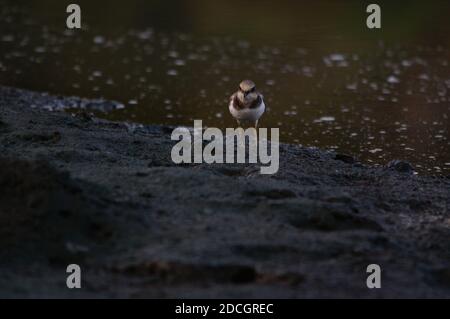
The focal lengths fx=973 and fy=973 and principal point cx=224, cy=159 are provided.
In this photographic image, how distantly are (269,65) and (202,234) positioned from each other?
13.1 m

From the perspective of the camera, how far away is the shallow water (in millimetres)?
16281

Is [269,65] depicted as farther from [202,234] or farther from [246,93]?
[202,234]

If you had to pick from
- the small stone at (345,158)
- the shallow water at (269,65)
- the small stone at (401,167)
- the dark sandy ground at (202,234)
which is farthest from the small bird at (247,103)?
the dark sandy ground at (202,234)

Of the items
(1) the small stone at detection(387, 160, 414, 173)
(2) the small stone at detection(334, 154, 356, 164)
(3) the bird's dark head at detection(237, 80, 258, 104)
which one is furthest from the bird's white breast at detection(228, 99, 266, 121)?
(1) the small stone at detection(387, 160, 414, 173)

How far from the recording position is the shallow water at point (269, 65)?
16.3m

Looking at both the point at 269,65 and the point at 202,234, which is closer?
the point at 202,234

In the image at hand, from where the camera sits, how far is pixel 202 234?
8.12 m

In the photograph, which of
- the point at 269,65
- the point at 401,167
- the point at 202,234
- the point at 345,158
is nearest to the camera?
the point at 202,234

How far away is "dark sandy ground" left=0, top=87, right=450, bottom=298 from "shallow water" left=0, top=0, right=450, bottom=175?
15.6 feet

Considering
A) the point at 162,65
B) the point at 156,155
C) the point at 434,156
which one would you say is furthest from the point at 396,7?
the point at 156,155

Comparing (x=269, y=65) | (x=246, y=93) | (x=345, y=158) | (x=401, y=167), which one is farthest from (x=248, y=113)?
(x=269, y=65)

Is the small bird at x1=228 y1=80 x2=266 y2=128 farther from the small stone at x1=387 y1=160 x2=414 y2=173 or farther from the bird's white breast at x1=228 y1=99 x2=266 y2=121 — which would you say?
the small stone at x1=387 y1=160 x2=414 y2=173

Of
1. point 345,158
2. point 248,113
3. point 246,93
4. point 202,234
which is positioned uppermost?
point 246,93
